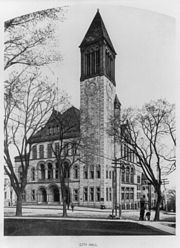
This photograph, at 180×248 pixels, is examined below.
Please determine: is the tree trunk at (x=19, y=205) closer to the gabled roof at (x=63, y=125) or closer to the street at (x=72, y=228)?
the street at (x=72, y=228)

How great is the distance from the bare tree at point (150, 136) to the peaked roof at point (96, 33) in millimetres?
585

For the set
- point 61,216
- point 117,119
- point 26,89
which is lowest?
point 61,216

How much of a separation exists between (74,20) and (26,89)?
26.9 inches

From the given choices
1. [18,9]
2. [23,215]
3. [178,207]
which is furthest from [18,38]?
[178,207]

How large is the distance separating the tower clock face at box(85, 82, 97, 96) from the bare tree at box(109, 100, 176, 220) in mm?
330

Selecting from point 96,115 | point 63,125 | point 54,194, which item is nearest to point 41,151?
point 63,125

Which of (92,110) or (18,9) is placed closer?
(18,9)

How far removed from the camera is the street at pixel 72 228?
12.1 ft

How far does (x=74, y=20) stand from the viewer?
382cm

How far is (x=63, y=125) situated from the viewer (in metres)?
3.98

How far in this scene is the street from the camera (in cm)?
368

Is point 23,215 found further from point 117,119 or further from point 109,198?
point 117,119

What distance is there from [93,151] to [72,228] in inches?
26.3

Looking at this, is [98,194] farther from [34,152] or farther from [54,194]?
[34,152]
